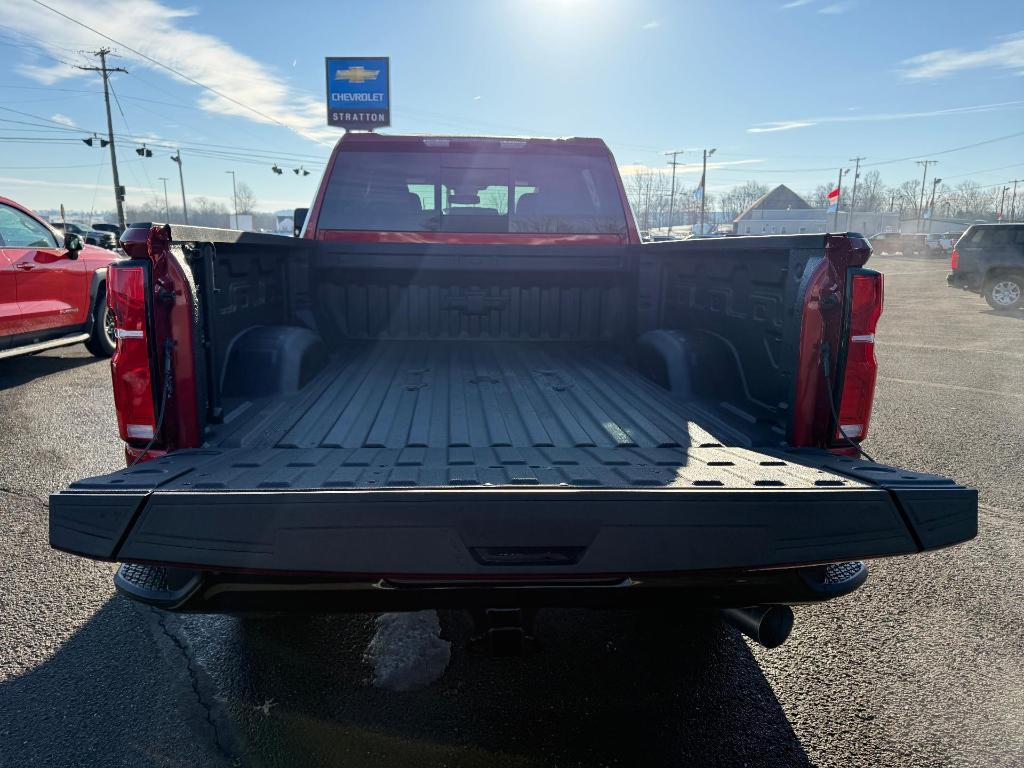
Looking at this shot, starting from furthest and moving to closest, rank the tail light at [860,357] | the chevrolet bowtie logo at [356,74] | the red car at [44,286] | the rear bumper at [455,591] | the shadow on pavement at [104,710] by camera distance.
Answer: the chevrolet bowtie logo at [356,74] → the red car at [44,286] → the tail light at [860,357] → the shadow on pavement at [104,710] → the rear bumper at [455,591]

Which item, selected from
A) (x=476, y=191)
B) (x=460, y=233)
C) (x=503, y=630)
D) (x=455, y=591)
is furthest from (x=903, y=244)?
(x=455, y=591)

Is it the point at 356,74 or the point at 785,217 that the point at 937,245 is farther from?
the point at 356,74

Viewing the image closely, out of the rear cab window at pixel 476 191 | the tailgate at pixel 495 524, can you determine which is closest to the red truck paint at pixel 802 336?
the tailgate at pixel 495 524

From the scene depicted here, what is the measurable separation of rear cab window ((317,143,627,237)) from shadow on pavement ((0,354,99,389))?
563 cm

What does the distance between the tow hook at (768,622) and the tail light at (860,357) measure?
68 centimetres

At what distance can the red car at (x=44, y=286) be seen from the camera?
720cm

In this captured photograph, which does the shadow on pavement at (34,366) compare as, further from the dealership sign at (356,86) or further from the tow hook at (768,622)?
the dealership sign at (356,86)

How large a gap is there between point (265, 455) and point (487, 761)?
1266mm

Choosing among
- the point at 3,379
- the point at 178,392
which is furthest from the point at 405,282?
the point at 3,379

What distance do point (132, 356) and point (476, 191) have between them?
300 cm

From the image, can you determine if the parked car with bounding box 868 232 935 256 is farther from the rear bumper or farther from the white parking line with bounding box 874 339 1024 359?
the rear bumper

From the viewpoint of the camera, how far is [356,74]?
18047 mm

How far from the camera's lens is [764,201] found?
102 meters

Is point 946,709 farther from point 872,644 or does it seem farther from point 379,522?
point 379,522
